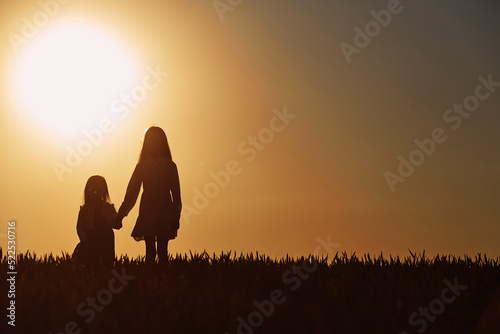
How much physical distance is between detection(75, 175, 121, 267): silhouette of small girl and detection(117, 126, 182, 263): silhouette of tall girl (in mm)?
290

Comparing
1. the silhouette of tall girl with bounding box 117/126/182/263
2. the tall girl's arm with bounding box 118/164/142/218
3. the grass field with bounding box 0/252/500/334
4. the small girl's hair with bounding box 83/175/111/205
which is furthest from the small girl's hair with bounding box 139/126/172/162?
the grass field with bounding box 0/252/500/334

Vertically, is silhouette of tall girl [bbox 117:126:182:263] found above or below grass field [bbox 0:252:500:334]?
above

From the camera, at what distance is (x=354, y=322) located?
6.28 metres

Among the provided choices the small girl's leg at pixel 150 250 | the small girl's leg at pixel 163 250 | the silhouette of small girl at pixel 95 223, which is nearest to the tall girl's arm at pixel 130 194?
the silhouette of small girl at pixel 95 223

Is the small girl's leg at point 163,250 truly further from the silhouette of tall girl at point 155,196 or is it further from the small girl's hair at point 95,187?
the small girl's hair at point 95,187

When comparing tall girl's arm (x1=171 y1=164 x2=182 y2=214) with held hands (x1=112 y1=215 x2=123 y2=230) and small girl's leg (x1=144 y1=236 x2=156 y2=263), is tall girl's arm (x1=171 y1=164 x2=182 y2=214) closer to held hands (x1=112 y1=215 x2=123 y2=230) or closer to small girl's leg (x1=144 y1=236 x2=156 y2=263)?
small girl's leg (x1=144 y1=236 x2=156 y2=263)

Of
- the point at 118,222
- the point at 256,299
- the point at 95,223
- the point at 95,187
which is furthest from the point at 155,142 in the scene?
the point at 256,299

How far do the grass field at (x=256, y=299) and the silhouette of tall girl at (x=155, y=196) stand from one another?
1.62ft

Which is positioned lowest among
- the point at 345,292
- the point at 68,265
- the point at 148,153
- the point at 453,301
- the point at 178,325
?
the point at 453,301

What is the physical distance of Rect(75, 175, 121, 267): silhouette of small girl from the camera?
10.2 m

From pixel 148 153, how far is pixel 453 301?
5012mm

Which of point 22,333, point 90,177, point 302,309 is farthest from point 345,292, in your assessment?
point 90,177

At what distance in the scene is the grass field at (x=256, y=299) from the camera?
6.27 meters

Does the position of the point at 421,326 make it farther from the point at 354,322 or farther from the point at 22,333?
the point at 22,333
